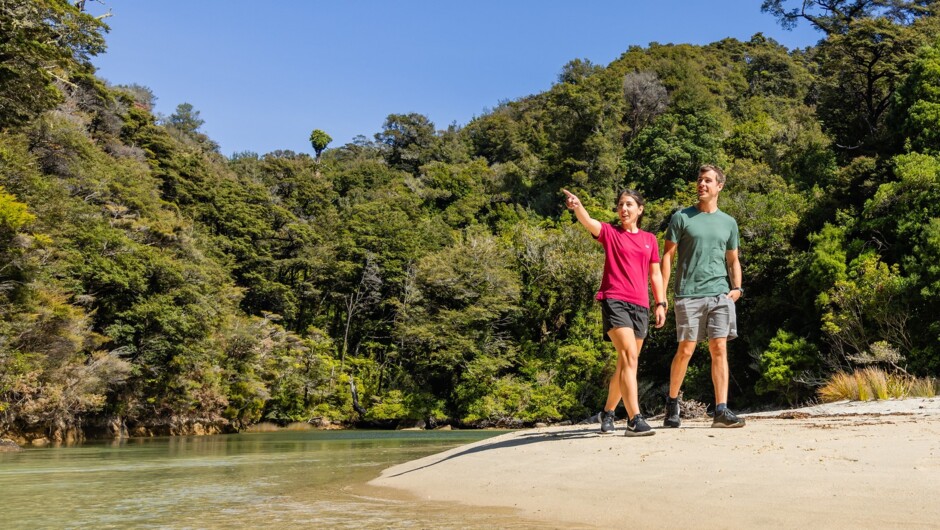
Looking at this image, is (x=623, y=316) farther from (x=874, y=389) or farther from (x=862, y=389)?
(x=874, y=389)

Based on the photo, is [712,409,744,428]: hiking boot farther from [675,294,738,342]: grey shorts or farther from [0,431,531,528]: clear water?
[0,431,531,528]: clear water

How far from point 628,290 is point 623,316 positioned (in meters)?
0.23

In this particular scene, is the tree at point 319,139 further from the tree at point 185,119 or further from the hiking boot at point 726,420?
the hiking boot at point 726,420

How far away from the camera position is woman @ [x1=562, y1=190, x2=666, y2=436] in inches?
237

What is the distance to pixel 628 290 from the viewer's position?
20.0 feet

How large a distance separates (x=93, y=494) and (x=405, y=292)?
122 ft

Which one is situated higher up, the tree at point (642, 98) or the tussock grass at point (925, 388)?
the tree at point (642, 98)

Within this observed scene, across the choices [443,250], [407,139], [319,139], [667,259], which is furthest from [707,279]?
[319,139]

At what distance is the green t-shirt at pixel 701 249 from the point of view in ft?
20.6

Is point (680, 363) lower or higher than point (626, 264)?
lower

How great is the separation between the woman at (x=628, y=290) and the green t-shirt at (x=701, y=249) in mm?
227

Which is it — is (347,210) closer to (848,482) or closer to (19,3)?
(19,3)

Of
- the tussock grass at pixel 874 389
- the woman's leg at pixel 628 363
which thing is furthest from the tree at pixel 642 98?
the woman's leg at pixel 628 363

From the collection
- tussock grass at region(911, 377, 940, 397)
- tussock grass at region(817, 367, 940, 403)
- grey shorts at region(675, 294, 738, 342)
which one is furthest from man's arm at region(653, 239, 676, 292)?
tussock grass at region(911, 377, 940, 397)
